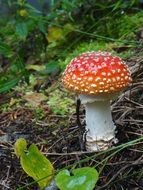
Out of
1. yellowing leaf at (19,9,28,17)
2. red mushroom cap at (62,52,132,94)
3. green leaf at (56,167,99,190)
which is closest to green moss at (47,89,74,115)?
yellowing leaf at (19,9,28,17)

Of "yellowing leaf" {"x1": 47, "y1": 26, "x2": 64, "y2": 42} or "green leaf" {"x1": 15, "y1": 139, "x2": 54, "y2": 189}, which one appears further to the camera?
"yellowing leaf" {"x1": 47, "y1": 26, "x2": 64, "y2": 42}

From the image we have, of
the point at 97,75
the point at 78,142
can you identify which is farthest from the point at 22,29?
the point at 97,75

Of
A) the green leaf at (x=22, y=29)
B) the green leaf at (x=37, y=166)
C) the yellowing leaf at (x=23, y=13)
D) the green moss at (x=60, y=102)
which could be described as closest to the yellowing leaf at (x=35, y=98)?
the green moss at (x=60, y=102)

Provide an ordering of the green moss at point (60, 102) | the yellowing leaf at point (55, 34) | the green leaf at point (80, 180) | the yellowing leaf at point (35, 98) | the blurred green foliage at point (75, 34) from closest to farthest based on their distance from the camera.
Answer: the green leaf at point (80, 180), the green moss at point (60, 102), the yellowing leaf at point (35, 98), the blurred green foliage at point (75, 34), the yellowing leaf at point (55, 34)

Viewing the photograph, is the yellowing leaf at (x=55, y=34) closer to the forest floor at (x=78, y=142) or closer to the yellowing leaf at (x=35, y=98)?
the yellowing leaf at (x=35, y=98)

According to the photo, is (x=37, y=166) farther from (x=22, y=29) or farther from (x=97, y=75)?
(x=22, y=29)

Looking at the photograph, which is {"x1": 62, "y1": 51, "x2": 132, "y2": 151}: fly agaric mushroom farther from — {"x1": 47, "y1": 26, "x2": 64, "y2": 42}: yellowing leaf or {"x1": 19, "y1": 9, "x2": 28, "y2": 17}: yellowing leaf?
{"x1": 47, "y1": 26, "x2": 64, "y2": 42}: yellowing leaf

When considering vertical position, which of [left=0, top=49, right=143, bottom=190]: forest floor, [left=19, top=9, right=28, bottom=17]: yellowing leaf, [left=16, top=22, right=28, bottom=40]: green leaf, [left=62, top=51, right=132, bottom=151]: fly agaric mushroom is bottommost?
[left=0, top=49, right=143, bottom=190]: forest floor
